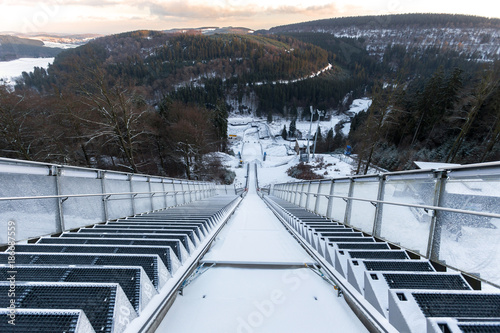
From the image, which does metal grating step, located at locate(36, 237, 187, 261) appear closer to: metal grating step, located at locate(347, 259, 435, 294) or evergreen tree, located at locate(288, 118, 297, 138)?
metal grating step, located at locate(347, 259, 435, 294)

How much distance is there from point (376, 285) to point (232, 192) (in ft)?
81.1

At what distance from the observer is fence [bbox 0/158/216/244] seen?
10.8 feet

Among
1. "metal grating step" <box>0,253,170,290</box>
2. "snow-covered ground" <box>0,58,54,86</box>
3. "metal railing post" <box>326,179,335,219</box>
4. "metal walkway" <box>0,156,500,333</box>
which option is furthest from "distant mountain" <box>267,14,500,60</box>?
"snow-covered ground" <box>0,58,54,86</box>

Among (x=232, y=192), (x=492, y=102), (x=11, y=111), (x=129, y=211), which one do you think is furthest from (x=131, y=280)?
(x=492, y=102)

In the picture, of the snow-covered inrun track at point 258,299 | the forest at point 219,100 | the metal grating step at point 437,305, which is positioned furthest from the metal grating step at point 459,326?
the forest at point 219,100

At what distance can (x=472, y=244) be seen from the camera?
233 cm

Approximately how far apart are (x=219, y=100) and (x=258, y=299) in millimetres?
59112

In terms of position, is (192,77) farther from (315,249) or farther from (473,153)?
(315,249)

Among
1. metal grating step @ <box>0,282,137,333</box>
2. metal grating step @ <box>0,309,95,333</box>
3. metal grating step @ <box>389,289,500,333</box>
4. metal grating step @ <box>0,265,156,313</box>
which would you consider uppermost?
metal grating step @ <box>0,309,95,333</box>

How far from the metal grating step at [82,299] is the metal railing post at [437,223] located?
352 centimetres

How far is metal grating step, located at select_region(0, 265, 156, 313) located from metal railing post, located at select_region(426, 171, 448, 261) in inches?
134

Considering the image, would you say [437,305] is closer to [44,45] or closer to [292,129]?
[292,129]

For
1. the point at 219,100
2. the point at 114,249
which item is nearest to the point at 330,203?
the point at 114,249

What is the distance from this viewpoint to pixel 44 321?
1.04 m
